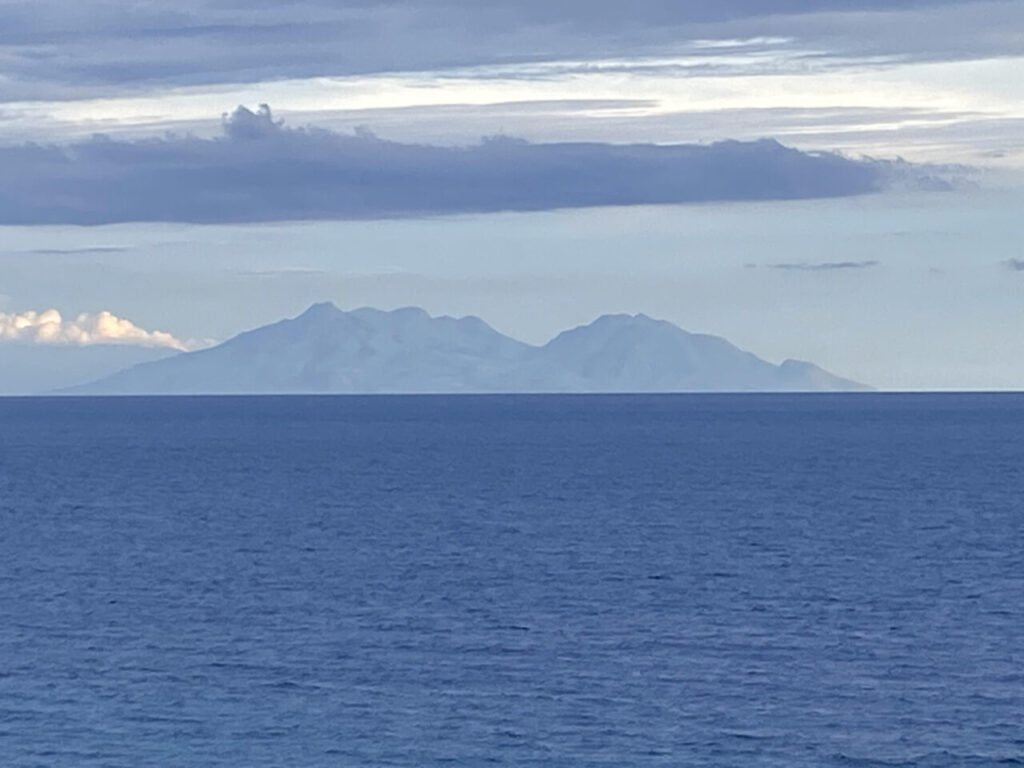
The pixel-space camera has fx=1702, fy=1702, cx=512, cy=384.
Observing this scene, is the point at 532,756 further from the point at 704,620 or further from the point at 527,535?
the point at 527,535

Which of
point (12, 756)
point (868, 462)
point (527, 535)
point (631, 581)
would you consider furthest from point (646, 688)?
point (868, 462)

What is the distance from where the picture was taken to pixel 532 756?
48469 mm

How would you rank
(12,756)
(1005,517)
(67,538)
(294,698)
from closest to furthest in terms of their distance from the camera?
(12,756) < (294,698) < (67,538) < (1005,517)

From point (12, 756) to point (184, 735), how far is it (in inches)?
196

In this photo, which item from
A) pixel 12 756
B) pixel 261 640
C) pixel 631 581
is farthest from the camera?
pixel 631 581

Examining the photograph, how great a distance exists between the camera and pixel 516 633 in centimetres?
6650

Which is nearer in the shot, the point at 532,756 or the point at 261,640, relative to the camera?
the point at 532,756

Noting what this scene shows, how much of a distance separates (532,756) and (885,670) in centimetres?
1620

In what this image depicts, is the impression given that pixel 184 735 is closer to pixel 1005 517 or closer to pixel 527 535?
pixel 527 535

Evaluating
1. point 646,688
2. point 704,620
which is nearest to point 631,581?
point 704,620

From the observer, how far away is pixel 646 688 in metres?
56.2

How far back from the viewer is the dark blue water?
5019cm

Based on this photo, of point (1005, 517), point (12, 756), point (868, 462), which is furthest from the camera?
point (868, 462)

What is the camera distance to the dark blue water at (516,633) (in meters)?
50.2
